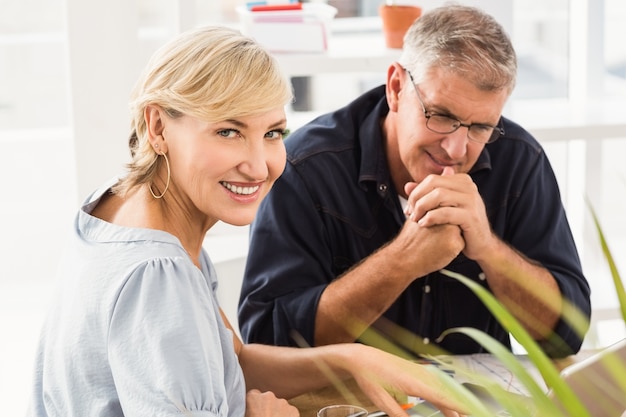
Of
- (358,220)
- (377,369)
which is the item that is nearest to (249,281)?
(358,220)

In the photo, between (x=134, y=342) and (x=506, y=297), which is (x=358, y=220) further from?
(x=134, y=342)

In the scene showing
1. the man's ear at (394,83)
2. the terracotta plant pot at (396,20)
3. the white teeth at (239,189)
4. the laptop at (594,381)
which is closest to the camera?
the laptop at (594,381)

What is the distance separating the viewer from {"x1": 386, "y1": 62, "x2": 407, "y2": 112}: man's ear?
79.4 inches

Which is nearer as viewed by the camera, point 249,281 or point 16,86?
point 249,281

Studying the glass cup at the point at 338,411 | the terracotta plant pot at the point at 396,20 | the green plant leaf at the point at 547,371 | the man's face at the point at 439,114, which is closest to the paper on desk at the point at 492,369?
the glass cup at the point at 338,411

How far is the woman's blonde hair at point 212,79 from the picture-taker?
139 centimetres

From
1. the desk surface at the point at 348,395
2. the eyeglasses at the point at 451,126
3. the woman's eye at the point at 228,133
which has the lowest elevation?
the desk surface at the point at 348,395

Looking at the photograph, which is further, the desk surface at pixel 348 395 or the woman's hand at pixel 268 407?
the desk surface at pixel 348 395

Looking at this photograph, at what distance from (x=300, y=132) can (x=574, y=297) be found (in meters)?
0.67

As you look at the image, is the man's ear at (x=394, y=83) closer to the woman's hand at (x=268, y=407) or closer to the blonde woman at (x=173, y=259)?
the blonde woman at (x=173, y=259)

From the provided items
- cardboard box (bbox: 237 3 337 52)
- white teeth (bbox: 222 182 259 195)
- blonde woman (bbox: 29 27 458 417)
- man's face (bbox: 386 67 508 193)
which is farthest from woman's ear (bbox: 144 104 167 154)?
cardboard box (bbox: 237 3 337 52)

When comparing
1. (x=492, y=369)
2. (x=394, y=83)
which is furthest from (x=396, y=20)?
(x=492, y=369)

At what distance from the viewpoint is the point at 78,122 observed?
2.85m

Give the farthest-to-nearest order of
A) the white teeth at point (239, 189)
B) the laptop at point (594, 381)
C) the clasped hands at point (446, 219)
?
the clasped hands at point (446, 219) < the white teeth at point (239, 189) < the laptop at point (594, 381)
